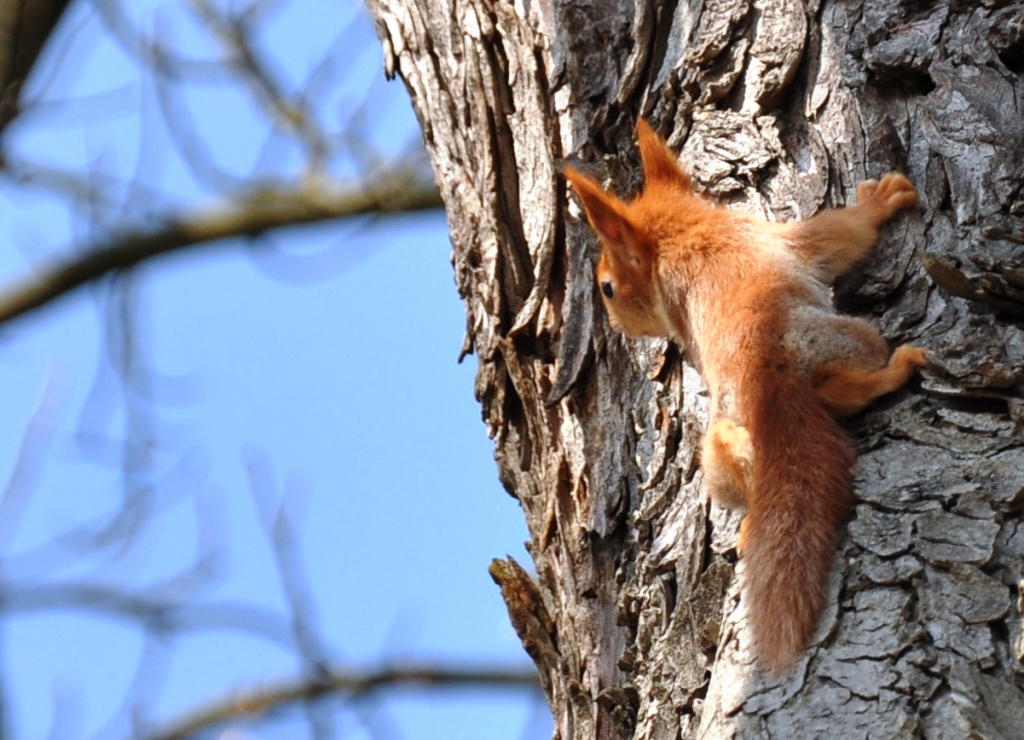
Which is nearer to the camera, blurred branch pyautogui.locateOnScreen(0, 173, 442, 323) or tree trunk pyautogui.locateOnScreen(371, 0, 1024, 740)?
tree trunk pyautogui.locateOnScreen(371, 0, 1024, 740)

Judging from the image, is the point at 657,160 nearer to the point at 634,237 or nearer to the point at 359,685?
the point at 634,237

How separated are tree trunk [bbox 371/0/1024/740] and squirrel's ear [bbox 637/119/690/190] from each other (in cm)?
4

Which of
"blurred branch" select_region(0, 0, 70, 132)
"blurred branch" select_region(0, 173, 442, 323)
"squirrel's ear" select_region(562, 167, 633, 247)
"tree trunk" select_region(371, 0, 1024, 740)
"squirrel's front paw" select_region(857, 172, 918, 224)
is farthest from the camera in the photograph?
"blurred branch" select_region(0, 173, 442, 323)

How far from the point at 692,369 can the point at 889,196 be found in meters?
0.50

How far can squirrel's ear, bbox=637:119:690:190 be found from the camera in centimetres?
225

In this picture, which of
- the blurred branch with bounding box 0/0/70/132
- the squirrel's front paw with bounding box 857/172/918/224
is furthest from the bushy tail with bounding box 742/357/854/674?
the blurred branch with bounding box 0/0/70/132

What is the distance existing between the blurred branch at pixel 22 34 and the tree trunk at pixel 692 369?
2.63 ft

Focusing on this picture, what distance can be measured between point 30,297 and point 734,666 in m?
3.33

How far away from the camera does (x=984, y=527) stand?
1.41 metres

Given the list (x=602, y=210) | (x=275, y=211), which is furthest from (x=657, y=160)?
(x=275, y=211)

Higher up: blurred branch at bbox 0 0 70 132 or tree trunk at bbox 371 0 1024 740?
blurred branch at bbox 0 0 70 132

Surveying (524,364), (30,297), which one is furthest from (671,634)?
(30,297)

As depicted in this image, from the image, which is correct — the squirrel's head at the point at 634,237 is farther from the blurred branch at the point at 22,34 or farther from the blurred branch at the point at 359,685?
the blurred branch at the point at 359,685

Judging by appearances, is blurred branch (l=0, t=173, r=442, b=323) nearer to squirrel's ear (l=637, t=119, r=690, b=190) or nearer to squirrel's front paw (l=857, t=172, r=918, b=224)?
squirrel's ear (l=637, t=119, r=690, b=190)
